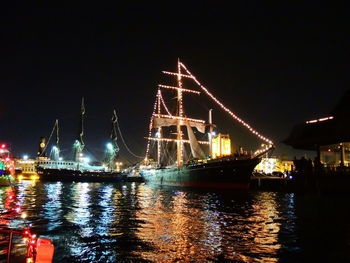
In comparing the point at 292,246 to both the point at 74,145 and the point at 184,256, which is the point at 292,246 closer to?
the point at 184,256

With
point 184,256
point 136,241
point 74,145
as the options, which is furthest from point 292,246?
point 74,145

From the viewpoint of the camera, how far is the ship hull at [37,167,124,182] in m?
84.2

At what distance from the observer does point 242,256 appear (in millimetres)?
8242

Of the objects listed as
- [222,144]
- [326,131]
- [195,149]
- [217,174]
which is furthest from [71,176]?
[326,131]

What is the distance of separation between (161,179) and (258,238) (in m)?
49.3

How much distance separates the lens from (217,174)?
4062 centimetres

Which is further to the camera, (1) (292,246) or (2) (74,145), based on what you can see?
(2) (74,145)

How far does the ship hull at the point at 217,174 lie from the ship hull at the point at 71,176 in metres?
40.5

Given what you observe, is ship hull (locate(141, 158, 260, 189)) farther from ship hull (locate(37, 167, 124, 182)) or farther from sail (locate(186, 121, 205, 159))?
ship hull (locate(37, 167, 124, 182))

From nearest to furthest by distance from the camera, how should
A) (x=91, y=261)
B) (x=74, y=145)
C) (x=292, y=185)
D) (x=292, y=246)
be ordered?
(x=91, y=261), (x=292, y=246), (x=292, y=185), (x=74, y=145)

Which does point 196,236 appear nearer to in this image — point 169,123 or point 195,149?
point 195,149

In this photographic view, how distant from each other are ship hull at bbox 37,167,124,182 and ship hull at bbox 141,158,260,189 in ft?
133

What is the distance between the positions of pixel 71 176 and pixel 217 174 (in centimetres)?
5624

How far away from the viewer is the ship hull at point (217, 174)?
37719mm
